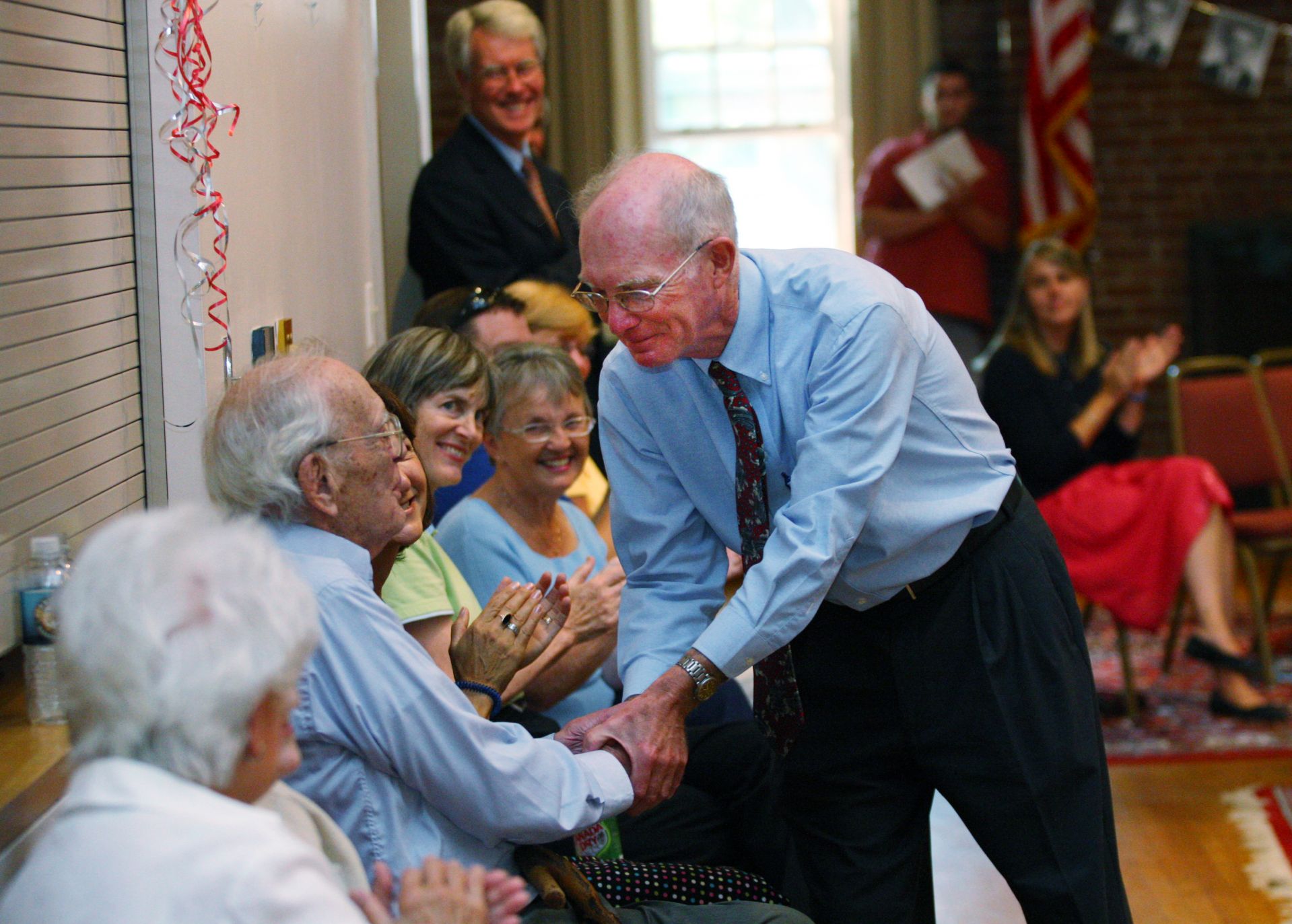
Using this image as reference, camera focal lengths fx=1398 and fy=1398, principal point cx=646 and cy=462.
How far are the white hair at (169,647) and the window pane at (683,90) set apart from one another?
637 centimetres

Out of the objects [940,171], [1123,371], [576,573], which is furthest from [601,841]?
[940,171]

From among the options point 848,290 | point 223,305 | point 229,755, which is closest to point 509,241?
point 223,305

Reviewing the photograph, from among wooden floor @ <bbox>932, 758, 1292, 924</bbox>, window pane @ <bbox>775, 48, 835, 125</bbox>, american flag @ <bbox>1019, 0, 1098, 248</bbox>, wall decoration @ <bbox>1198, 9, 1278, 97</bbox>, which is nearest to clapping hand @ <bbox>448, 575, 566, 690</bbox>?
wooden floor @ <bbox>932, 758, 1292, 924</bbox>

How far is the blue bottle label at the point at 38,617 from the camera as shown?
1562 mm

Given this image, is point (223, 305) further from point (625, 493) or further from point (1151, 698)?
point (1151, 698)

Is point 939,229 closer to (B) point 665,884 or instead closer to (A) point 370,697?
(B) point 665,884

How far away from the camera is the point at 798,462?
6.01ft

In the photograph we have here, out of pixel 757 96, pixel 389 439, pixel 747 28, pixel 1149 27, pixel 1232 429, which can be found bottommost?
pixel 1232 429

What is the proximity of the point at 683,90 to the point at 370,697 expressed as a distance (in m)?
6.12

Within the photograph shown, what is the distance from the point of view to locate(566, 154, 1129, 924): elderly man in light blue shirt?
1.81 meters

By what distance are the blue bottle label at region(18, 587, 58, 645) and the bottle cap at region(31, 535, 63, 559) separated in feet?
0.14

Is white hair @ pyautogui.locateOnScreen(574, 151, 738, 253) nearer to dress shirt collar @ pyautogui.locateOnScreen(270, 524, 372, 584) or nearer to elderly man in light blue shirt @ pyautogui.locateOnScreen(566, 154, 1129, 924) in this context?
elderly man in light blue shirt @ pyautogui.locateOnScreen(566, 154, 1129, 924)

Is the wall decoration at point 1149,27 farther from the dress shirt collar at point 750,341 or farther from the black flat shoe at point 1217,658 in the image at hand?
the dress shirt collar at point 750,341

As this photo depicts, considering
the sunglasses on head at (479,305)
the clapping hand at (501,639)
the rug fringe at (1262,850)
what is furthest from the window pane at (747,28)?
the clapping hand at (501,639)
